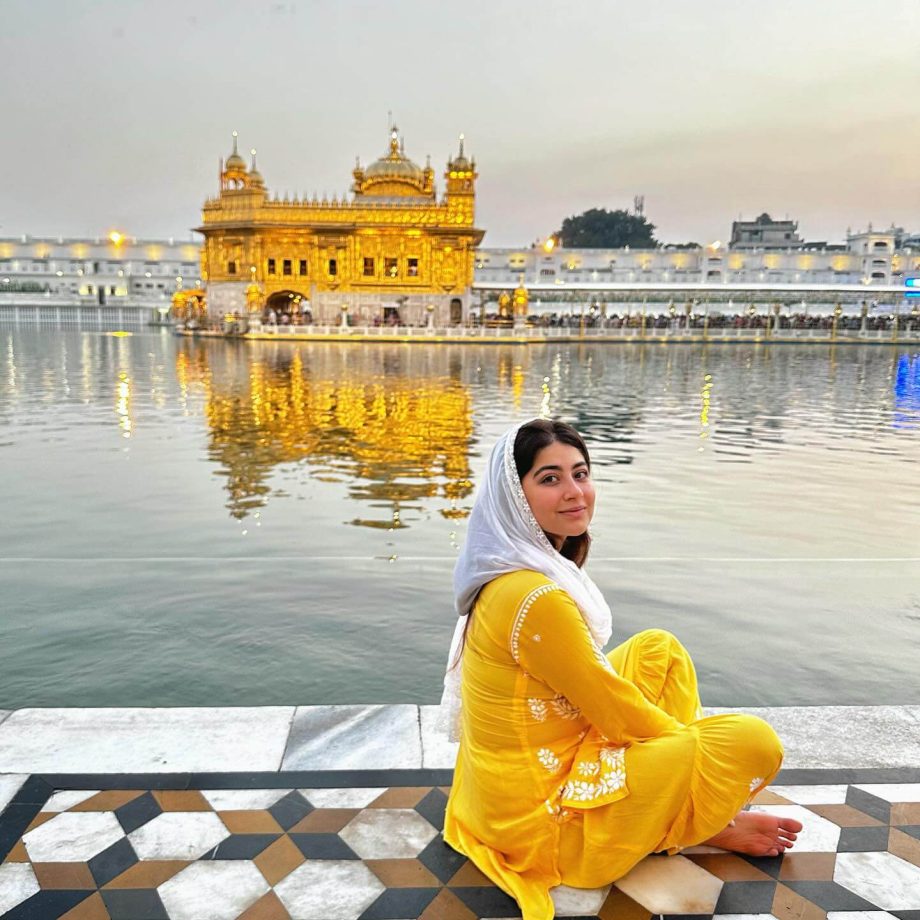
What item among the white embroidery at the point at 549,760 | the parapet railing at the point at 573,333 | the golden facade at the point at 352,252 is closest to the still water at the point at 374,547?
the white embroidery at the point at 549,760

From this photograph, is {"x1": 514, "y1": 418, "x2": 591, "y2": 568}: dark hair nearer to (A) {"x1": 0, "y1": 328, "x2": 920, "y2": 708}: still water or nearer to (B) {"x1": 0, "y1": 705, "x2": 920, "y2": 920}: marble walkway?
(B) {"x1": 0, "y1": 705, "x2": 920, "y2": 920}: marble walkway

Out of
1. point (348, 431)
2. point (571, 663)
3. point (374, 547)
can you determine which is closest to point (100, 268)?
point (348, 431)

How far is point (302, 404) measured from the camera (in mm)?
14414

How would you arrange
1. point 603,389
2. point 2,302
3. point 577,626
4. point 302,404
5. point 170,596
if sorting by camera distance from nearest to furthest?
point 577,626, point 170,596, point 302,404, point 603,389, point 2,302

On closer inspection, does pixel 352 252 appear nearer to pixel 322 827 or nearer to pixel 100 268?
pixel 100 268

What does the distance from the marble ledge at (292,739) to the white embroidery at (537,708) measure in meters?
0.79

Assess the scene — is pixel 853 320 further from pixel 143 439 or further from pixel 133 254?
pixel 133 254

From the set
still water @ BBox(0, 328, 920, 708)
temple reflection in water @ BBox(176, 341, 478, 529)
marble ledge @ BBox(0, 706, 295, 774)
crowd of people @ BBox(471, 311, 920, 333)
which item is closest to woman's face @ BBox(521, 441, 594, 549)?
marble ledge @ BBox(0, 706, 295, 774)

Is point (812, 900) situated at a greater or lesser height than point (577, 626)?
lesser

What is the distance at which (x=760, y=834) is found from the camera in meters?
2.31

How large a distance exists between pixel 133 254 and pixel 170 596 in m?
92.4

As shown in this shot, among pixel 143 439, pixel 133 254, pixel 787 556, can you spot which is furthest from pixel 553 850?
pixel 133 254

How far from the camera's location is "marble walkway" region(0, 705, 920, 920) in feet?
7.00

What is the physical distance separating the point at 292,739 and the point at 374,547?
2958mm
